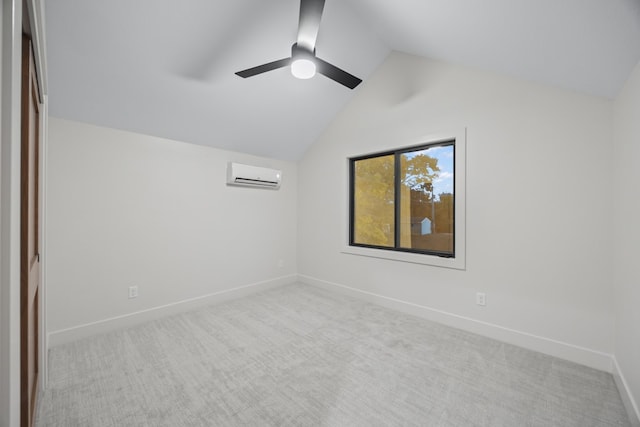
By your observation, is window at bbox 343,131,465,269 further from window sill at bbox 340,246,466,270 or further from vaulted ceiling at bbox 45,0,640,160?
vaulted ceiling at bbox 45,0,640,160

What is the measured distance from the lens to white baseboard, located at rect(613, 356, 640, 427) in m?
1.51

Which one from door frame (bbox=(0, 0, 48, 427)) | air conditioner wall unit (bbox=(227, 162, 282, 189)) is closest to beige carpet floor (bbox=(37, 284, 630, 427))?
door frame (bbox=(0, 0, 48, 427))

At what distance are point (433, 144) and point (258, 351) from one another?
262 cm

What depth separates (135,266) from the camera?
2826 mm

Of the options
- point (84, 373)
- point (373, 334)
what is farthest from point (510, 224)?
point (84, 373)

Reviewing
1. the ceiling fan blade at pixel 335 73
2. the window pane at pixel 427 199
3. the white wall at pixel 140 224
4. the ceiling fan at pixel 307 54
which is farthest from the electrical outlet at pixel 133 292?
the window pane at pixel 427 199

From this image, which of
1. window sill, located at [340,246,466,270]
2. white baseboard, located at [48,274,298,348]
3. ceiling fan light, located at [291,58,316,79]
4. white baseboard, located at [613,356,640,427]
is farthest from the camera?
window sill, located at [340,246,466,270]

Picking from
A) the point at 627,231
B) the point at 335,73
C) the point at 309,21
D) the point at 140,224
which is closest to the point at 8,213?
the point at 309,21

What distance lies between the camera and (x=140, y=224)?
2.85 m

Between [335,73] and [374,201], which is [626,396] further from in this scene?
[335,73]

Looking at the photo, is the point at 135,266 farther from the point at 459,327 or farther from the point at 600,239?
the point at 600,239

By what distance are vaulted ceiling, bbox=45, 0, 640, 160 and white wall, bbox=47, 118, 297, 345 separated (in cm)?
26

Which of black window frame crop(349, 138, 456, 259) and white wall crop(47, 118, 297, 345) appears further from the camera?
black window frame crop(349, 138, 456, 259)

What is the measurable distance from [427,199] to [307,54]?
1.95 m
